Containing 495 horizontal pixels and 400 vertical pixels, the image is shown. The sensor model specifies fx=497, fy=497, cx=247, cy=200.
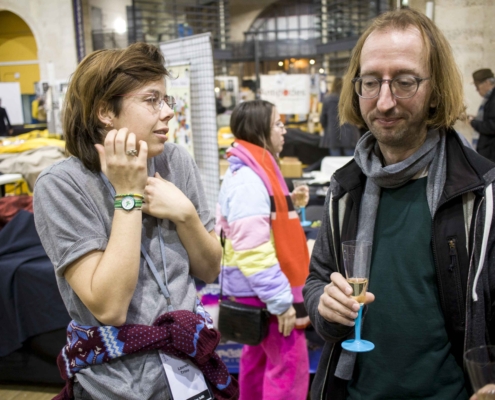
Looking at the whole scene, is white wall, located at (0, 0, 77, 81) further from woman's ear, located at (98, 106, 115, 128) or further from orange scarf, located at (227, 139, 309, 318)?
woman's ear, located at (98, 106, 115, 128)

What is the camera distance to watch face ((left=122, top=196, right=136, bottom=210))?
1.26m

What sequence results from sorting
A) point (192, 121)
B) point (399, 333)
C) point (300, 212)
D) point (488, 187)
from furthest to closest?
point (192, 121), point (300, 212), point (399, 333), point (488, 187)

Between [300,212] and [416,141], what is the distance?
7.41 ft

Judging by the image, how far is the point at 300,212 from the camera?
3.60m

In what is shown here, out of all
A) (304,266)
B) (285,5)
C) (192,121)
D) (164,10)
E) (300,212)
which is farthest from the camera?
(285,5)

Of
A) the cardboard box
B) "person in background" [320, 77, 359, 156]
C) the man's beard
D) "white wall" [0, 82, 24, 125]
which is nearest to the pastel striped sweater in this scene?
the man's beard

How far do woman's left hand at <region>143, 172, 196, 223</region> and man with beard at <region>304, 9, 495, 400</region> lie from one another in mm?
435

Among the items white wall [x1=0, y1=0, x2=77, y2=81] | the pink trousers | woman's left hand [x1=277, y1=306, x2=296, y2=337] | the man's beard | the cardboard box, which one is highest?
white wall [x1=0, y1=0, x2=77, y2=81]

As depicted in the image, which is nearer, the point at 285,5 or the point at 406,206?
the point at 406,206

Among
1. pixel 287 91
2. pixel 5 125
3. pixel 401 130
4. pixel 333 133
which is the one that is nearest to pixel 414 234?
pixel 401 130

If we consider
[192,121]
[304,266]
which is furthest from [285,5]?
[304,266]

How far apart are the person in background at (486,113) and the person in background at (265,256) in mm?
4014

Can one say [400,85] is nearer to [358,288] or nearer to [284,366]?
[358,288]

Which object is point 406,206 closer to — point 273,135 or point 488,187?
point 488,187
